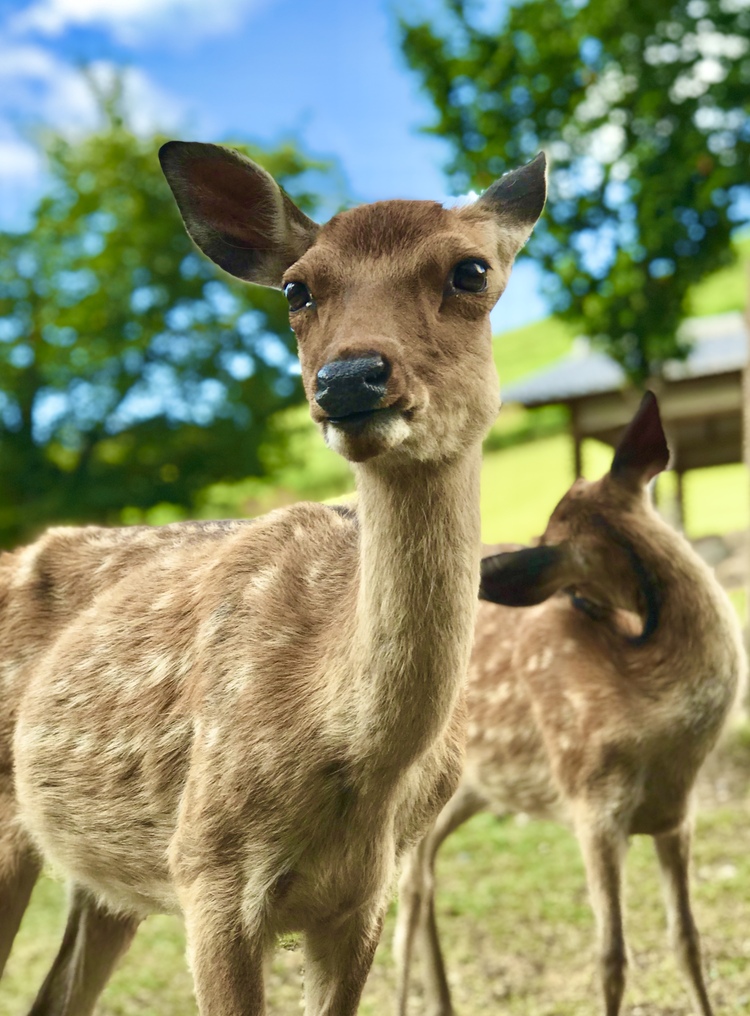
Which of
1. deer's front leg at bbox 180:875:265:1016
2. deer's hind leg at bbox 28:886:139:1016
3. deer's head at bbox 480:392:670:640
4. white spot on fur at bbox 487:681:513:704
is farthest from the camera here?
Result: white spot on fur at bbox 487:681:513:704

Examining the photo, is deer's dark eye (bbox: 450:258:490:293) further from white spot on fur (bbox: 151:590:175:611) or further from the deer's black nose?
white spot on fur (bbox: 151:590:175:611)

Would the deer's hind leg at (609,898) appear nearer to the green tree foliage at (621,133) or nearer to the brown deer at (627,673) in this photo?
the brown deer at (627,673)

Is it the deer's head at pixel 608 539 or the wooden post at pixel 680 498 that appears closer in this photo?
the deer's head at pixel 608 539

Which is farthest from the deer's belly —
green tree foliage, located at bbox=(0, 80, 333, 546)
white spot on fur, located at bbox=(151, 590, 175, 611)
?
green tree foliage, located at bbox=(0, 80, 333, 546)

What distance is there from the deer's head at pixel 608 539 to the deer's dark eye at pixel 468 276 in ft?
4.65

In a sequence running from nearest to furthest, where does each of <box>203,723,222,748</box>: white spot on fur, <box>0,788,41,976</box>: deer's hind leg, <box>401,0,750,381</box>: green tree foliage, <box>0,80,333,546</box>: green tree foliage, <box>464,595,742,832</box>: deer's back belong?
<box>203,723,222,748</box>: white spot on fur
<box>0,788,41,976</box>: deer's hind leg
<box>464,595,742,832</box>: deer's back
<box>401,0,750,381</box>: green tree foliage
<box>0,80,333,546</box>: green tree foliage

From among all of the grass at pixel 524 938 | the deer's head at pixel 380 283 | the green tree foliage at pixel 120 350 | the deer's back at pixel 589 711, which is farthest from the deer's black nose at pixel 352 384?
the green tree foliage at pixel 120 350

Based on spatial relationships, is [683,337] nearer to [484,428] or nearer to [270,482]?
[270,482]

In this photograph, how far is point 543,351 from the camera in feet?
169

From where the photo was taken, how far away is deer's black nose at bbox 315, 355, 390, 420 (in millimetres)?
1961

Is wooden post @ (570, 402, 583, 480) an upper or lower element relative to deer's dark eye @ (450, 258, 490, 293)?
upper

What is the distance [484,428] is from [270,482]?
54.2ft

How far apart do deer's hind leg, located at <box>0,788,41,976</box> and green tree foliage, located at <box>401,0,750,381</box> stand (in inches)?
437

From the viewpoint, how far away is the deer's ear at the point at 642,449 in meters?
3.69
